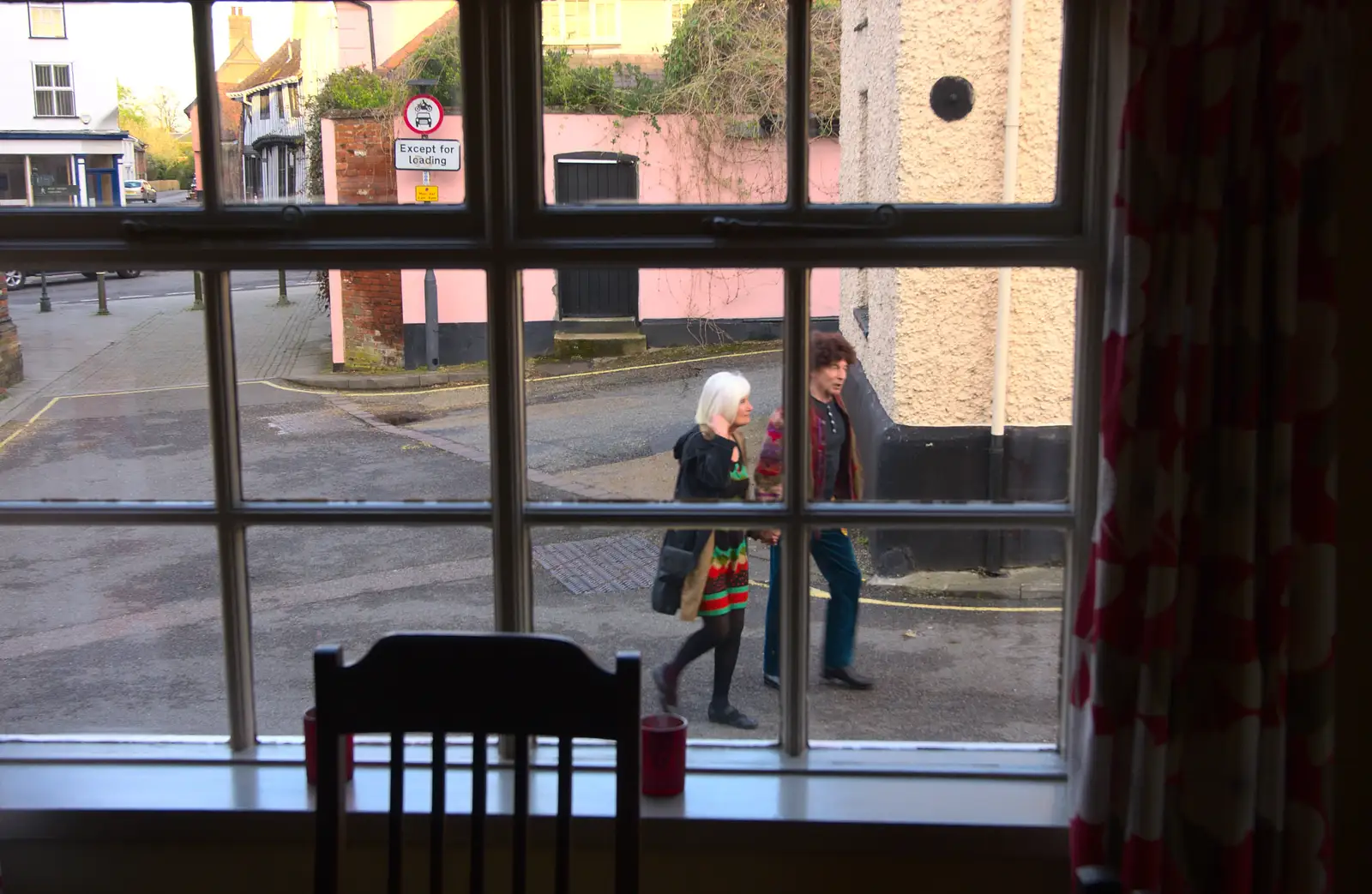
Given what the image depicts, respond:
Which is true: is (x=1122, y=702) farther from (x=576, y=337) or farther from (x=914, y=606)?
(x=576, y=337)

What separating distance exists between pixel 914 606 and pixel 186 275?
1329 mm

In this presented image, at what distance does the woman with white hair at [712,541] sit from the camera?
6.32 feet

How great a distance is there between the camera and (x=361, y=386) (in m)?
2.03

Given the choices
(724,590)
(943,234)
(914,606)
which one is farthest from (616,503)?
(943,234)

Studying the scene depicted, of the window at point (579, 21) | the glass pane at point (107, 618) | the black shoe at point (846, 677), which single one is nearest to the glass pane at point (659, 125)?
the window at point (579, 21)

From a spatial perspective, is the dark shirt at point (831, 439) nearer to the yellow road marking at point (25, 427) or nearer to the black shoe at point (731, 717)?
the black shoe at point (731, 717)

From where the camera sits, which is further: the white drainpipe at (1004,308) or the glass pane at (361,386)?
the glass pane at (361,386)

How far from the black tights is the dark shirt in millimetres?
262

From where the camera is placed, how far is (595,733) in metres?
1.35

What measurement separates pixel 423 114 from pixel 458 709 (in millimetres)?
997

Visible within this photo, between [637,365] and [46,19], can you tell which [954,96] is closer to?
[637,365]

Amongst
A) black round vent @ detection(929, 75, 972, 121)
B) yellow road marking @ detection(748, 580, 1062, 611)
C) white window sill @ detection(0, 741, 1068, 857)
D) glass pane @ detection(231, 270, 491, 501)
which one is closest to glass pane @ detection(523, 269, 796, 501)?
glass pane @ detection(231, 270, 491, 501)

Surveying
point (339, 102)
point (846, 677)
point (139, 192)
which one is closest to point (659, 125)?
point (339, 102)

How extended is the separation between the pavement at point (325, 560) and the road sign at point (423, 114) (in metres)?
0.33
